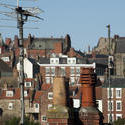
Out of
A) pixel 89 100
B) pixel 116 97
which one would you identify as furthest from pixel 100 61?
pixel 89 100

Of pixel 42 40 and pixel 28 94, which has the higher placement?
pixel 42 40

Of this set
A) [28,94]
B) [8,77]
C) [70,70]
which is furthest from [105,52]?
[28,94]

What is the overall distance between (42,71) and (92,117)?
116m

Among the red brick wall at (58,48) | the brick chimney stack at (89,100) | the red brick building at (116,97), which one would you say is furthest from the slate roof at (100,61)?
the brick chimney stack at (89,100)

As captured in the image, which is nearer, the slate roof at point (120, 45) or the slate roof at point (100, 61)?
the slate roof at point (120, 45)

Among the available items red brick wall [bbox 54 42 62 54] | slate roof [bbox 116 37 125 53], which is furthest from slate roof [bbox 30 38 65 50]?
slate roof [bbox 116 37 125 53]

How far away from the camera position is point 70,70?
5709 inches

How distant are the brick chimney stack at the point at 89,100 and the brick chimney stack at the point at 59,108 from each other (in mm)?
1001

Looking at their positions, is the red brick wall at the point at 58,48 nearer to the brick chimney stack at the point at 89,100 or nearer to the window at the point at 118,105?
the window at the point at 118,105

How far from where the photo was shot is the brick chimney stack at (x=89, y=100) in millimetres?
28109

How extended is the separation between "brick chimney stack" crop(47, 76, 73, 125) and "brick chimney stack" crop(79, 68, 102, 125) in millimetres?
1001

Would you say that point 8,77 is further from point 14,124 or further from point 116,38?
point 14,124

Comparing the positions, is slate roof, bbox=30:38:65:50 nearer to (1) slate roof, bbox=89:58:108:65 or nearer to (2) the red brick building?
(1) slate roof, bbox=89:58:108:65

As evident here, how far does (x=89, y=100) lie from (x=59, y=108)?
7.07 ft
